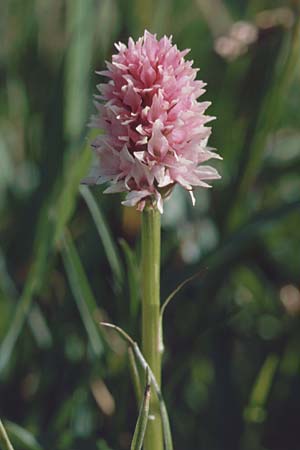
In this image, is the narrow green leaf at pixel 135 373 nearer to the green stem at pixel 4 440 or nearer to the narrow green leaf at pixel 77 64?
the green stem at pixel 4 440

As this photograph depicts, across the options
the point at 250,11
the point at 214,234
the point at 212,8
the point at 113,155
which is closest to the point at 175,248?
the point at 214,234

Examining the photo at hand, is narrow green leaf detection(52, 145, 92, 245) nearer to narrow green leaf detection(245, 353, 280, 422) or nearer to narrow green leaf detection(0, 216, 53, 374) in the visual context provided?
narrow green leaf detection(0, 216, 53, 374)

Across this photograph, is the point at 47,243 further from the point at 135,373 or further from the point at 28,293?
the point at 135,373

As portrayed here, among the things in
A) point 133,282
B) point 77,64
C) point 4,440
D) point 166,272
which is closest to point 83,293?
point 133,282

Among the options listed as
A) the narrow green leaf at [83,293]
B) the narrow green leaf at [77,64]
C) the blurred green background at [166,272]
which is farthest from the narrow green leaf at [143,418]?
the narrow green leaf at [77,64]

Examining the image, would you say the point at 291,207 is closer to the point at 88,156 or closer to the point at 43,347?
the point at 88,156

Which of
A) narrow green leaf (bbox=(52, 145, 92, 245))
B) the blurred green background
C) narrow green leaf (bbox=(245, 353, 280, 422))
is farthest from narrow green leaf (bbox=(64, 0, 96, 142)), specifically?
narrow green leaf (bbox=(245, 353, 280, 422))
